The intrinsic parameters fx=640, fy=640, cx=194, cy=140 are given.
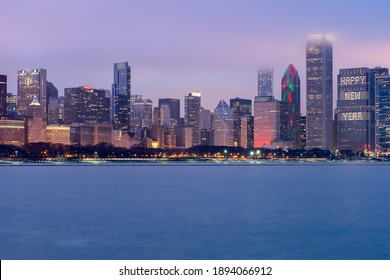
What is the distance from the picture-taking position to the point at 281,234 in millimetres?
44125

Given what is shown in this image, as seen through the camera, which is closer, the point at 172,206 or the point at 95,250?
the point at 95,250

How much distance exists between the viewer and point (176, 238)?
136ft

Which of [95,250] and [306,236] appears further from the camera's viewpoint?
[306,236]

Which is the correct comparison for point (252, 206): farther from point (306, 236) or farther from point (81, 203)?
point (306, 236)

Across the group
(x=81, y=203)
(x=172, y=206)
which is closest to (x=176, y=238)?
(x=172, y=206)

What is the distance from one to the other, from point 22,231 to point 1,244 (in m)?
6.07

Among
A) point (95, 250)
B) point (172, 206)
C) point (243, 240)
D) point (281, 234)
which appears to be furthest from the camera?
point (172, 206)

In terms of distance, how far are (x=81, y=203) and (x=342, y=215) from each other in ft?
92.6

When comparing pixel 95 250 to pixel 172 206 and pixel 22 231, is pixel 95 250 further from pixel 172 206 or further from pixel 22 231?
pixel 172 206

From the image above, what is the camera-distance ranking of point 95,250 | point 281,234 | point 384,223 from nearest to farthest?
1. point 95,250
2. point 281,234
3. point 384,223
